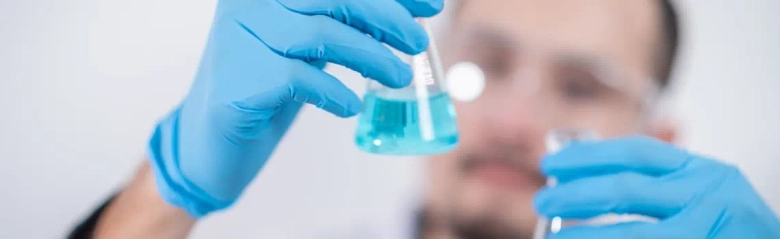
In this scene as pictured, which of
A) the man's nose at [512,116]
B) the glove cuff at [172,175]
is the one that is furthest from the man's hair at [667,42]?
the glove cuff at [172,175]

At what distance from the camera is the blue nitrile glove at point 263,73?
2.58 feet

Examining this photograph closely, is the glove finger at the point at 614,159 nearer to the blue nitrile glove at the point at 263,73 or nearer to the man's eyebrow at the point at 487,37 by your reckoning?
the blue nitrile glove at the point at 263,73

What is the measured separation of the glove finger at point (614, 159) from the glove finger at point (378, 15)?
250mm

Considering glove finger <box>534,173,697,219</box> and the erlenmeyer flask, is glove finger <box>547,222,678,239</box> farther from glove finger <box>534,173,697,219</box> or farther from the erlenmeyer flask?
the erlenmeyer flask

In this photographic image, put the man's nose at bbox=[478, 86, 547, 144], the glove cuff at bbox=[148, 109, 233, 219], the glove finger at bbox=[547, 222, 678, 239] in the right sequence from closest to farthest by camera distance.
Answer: the glove finger at bbox=[547, 222, 678, 239], the glove cuff at bbox=[148, 109, 233, 219], the man's nose at bbox=[478, 86, 547, 144]

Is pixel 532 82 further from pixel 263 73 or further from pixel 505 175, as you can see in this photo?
pixel 263 73

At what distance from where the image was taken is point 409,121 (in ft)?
2.45

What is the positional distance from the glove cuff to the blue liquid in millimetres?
314

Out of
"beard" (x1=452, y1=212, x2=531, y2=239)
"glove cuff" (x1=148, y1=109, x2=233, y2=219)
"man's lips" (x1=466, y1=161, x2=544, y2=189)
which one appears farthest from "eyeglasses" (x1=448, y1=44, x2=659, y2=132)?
"glove cuff" (x1=148, y1=109, x2=233, y2=219)

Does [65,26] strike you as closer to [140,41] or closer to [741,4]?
[140,41]

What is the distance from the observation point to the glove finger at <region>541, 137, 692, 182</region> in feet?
2.51

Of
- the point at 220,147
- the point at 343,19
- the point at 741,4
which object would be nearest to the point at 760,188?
the point at 741,4

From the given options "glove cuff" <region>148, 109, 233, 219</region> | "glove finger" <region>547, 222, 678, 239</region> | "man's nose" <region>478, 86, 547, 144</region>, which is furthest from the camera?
"man's nose" <region>478, 86, 547, 144</region>

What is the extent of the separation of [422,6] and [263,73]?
0.25 metres
